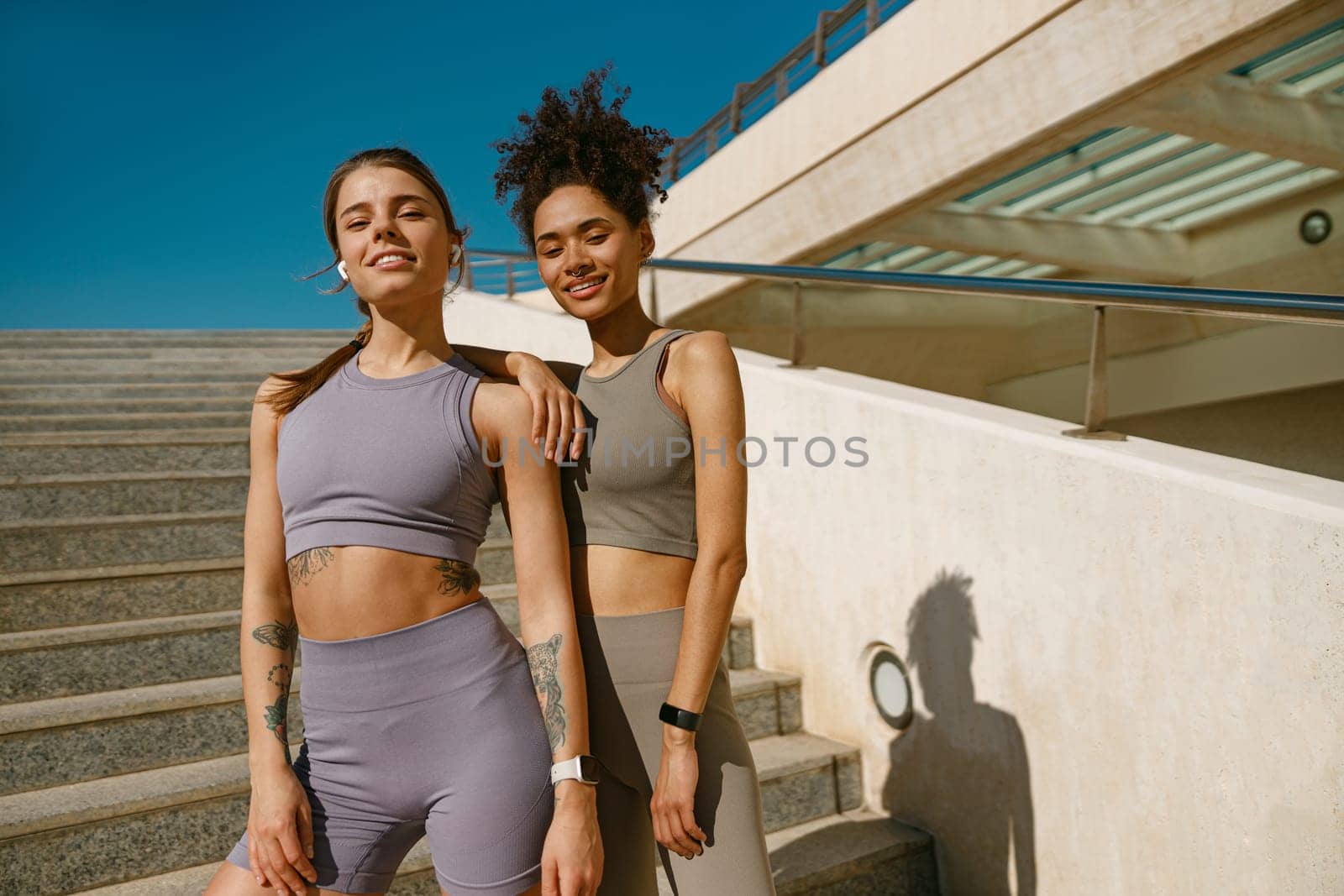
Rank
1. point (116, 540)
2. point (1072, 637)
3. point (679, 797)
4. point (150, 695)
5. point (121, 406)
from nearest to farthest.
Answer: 1. point (679, 797)
2. point (1072, 637)
3. point (150, 695)
4. point (116, 540)
5. point (121, 406)

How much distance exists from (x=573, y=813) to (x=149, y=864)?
175cm

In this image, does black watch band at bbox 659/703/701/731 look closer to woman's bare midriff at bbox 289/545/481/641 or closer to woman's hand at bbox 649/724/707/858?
woman's hand at bbox 649/724/707/858

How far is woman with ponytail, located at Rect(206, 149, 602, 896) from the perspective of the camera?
1447mm

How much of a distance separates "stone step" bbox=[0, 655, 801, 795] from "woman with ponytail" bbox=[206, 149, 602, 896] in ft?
5.02

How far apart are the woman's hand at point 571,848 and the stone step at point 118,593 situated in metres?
2.54

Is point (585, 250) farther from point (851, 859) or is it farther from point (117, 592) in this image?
point (117, 592)

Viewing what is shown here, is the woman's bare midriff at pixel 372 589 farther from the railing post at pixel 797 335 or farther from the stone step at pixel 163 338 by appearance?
the stone step at pixel 163 338

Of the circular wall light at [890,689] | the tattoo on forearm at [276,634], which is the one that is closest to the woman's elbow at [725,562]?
the tattoo on forearm at [276,634]

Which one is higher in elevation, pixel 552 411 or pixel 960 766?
pixel 552 411

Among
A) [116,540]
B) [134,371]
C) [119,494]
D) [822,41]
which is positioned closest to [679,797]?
[116,540]

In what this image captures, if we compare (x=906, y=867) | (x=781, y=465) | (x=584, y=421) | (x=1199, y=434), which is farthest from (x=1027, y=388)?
(x=584, y=421)

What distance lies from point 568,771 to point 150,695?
2.08 meters

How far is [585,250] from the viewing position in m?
1.73

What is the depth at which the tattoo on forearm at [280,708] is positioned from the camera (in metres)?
1.55
